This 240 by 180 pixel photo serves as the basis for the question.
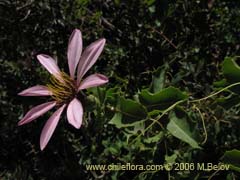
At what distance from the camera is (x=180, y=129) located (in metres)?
0.94

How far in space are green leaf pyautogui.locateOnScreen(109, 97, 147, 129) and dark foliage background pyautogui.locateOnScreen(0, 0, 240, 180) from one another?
19.3 inches

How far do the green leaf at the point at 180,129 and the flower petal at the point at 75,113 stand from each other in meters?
0.16

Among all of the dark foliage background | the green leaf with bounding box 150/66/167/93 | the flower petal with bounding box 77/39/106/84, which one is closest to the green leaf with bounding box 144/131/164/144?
the green leaf with bounding box 150/66/167/93

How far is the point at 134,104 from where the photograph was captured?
910 mm

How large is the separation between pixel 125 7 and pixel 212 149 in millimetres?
598

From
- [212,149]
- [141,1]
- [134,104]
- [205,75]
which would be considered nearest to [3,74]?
[141,1]

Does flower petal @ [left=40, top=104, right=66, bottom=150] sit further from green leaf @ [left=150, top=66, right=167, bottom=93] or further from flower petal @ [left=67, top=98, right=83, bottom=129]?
green leaf @ [left=150, top=66, right=167, bottom=93]

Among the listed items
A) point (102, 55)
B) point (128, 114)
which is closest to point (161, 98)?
point (128, 114)

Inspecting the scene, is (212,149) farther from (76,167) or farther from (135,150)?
(76,167)

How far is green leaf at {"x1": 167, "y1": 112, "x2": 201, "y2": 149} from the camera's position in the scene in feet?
3.05

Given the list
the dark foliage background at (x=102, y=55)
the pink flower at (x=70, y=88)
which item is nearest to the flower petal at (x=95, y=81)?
the pink flower at (x=70, y=88)

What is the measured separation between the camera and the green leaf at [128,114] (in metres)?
0.92

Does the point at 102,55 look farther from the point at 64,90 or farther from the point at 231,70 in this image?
the point at 231,70

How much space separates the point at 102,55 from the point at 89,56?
2.01ft
